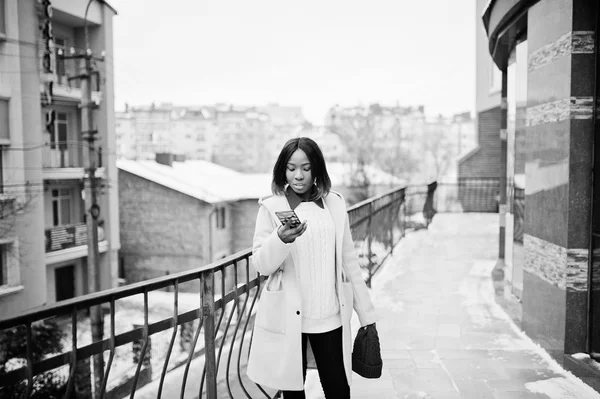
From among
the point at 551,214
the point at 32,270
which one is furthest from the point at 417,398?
the point at 32,270

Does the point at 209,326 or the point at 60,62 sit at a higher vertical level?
the point at 60,62

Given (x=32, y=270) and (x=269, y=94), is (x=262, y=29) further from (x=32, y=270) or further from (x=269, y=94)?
(x=32, y=270)

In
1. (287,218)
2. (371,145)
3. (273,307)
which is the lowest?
(273,307)

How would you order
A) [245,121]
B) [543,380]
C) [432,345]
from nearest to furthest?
[543,380] < [432,345] < [245,121]

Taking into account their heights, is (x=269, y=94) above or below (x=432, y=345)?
above

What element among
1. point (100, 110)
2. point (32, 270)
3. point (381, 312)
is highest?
point (100, 110)

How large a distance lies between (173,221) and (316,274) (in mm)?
22550

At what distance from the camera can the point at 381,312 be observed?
5.55 meters

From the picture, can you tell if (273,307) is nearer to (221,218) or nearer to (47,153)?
(47,153)

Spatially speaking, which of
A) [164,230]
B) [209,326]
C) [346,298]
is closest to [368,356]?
[346,298]

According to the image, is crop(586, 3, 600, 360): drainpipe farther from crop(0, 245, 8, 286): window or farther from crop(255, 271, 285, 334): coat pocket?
crop(0, 245, 8, 286): window

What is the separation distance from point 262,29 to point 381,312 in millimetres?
93478

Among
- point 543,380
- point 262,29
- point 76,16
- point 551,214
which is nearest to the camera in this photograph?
point 543,380

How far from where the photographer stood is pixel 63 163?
20.4 m
